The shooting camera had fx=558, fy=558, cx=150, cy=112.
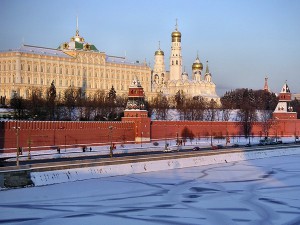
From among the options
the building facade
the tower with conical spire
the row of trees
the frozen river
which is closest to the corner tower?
→ the building facade

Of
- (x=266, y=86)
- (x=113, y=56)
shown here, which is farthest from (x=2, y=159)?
(x=266, y=86)

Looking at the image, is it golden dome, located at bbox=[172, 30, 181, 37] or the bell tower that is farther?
golden dome, located at bbox=[172, 30, 181, 37]

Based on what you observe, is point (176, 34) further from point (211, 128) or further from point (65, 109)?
point (65, 109)

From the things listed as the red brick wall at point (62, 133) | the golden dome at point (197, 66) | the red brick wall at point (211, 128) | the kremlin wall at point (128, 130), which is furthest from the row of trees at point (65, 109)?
the golden dome at point (197, 66)

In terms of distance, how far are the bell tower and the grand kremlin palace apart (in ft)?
84.0

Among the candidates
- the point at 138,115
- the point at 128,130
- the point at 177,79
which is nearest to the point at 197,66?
the point at 177,79

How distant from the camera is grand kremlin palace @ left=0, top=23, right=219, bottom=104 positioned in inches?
2950

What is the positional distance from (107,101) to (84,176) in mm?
38813

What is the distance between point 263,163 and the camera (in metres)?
38.6

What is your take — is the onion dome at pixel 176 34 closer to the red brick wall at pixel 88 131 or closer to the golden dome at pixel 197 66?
the golden dome at pixel 197 66

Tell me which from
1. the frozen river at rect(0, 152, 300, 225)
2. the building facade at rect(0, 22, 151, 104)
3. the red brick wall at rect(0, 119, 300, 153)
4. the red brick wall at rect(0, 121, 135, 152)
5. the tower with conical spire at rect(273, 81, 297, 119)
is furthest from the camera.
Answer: the building facade at rect(0, 22, 151, 104)

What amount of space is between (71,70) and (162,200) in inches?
2411

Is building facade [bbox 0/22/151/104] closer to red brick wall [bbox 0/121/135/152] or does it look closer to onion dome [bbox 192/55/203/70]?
onion dome [bbox 192/55/203/70]

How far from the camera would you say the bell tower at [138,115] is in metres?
48.6
